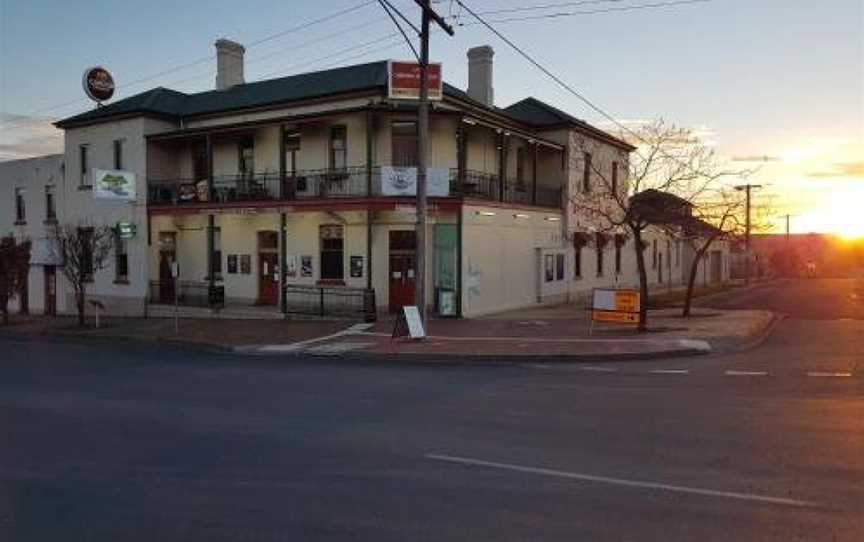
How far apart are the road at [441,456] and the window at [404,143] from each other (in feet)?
51.9

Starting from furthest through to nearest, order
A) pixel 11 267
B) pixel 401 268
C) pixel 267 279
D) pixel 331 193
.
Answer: pixel 11 267
pixel 267 279
pixel 331 193
pixel 401 268

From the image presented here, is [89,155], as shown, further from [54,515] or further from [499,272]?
[54,515]

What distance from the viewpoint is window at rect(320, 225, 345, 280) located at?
102ft

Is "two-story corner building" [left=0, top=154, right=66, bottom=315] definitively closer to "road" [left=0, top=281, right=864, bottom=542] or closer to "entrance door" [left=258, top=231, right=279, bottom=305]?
"entrance door" [left=258, top=231, right=279, bottom=305]

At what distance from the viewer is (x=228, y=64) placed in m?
39.4

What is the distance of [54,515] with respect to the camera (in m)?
6.62

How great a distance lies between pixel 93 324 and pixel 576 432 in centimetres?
2761

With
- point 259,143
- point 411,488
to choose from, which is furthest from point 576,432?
point 259,143

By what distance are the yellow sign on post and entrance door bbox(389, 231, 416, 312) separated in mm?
8490

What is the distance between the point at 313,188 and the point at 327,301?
4465 mm

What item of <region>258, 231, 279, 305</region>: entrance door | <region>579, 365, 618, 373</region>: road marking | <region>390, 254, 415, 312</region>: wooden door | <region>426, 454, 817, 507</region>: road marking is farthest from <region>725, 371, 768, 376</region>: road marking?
<region>258, 231, 279, 305</region>: entrance door

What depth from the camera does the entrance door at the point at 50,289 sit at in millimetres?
41625

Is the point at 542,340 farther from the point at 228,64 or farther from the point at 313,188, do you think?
the point at 228,64

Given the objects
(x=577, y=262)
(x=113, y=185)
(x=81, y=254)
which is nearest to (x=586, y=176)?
(x=577, y=262)
